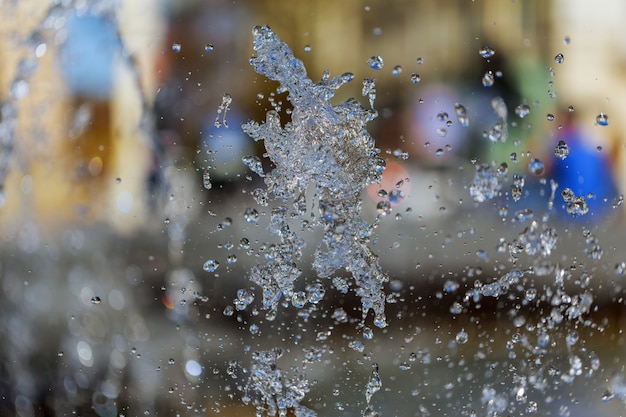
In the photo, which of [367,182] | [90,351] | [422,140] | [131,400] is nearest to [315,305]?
[367,182]

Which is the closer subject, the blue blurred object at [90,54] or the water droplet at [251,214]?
the water droplet at [251,214]

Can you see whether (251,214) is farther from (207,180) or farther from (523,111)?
(523,111)

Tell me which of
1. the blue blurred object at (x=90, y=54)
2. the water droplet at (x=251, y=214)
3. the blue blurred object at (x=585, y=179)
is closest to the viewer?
the water droplet at (x=251, y=214)

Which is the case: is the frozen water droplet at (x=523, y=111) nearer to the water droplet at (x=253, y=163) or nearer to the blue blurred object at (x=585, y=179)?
the blue blurred object at (x=585, y=179)

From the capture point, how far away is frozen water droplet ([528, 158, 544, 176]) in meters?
1.21

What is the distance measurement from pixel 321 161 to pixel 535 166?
13.1 inches

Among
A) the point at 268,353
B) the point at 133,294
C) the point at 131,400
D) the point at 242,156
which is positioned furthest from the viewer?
the point at 133,294

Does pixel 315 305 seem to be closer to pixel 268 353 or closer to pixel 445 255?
pixel 268 353

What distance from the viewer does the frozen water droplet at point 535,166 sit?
47.8 inches

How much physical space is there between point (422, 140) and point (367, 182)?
0.59ft

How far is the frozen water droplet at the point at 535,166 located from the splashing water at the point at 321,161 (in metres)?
0.24

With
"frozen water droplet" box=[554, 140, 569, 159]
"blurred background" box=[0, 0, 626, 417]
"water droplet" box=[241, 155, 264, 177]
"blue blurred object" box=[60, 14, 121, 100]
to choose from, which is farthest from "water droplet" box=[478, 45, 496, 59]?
"blue blurred object" box=[60, 14, 121, 100]

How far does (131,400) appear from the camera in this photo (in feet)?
5.66

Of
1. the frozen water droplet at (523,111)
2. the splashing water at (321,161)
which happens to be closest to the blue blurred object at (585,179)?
the frozen water droplet at (523,111)
